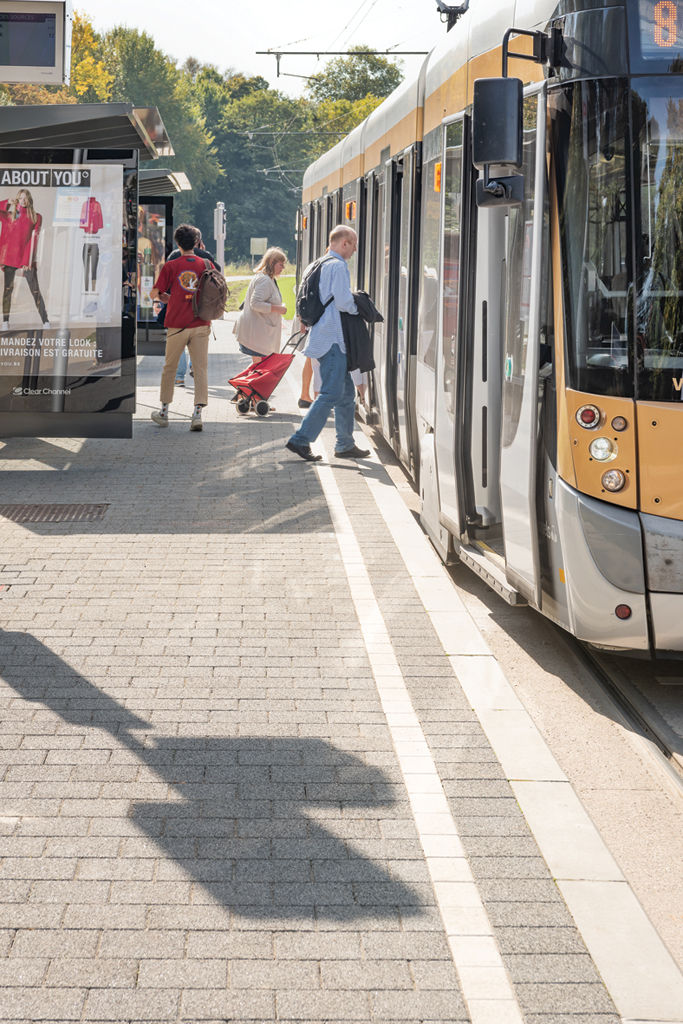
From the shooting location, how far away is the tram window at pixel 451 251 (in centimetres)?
696

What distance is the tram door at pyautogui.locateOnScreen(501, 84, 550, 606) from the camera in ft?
17.6

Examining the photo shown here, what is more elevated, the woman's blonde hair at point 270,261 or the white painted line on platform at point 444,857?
the woman's blonde hair at point 270,261

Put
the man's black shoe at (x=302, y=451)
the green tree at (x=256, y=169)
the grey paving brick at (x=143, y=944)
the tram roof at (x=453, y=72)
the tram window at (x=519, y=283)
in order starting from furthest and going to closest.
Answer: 1. the green tree at (x=256, y=169)
2. the man's black shoe at (x=302, y=451)
3. the tram roof at (x=453, y=72)
4. the tram window at (x=519, y=283)
5. the grey paving brick at (x=143, y=944)

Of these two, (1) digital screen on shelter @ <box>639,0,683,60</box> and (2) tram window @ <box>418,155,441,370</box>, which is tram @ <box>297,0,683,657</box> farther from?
(2) tram window @ <box>418,155,441,370</box>

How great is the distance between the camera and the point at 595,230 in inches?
202

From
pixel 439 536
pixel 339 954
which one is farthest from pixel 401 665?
pixel 339 954

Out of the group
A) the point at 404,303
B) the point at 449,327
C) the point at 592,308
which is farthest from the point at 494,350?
the point at 404,303

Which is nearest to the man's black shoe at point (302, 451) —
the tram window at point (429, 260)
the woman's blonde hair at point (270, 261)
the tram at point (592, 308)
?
the tram window at point (429, 260)

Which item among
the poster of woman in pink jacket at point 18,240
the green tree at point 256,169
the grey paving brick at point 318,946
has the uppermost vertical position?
the green tree at point 256,169

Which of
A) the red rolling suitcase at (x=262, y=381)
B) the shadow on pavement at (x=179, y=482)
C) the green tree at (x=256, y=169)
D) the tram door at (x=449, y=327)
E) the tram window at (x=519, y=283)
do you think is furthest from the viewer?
the green tree at (x=256, y=169)

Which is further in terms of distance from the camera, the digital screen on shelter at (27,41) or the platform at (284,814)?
the digital screen on shelter at (27,41)

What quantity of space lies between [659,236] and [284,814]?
2782mm

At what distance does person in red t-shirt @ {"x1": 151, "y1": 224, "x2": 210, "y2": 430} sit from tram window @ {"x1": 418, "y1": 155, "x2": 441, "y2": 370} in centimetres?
403

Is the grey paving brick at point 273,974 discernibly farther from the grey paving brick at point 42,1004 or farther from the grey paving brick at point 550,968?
the grey paving brick at point 550,968
